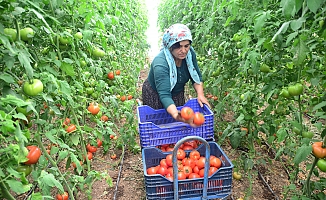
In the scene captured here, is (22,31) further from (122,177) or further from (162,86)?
(122,177)

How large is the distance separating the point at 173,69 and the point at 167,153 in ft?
Answer: 2.56

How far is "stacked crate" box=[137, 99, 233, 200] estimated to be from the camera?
2.08m

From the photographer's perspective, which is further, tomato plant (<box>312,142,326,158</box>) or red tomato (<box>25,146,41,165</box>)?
tomato plant (<box>312,142,326,158</box>)

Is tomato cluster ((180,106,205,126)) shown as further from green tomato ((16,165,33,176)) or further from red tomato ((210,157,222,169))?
green tomato ((16,165,33,176))

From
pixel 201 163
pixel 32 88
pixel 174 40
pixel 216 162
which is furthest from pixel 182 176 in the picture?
pixel 32 88

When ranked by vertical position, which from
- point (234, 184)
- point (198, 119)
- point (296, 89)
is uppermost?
point (296, 89)

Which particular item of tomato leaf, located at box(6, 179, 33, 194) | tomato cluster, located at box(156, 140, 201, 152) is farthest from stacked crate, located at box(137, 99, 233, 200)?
tomato leaf, located at box(6, 179, 33, 194)

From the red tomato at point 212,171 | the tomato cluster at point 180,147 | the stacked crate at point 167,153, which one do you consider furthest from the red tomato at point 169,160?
the red tomato at point 212,171

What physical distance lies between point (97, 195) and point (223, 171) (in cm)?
148

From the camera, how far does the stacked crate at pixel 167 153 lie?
2.08 metres

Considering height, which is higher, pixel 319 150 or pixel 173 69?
pixel 173 69

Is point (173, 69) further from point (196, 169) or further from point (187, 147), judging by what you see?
point (196, 169)

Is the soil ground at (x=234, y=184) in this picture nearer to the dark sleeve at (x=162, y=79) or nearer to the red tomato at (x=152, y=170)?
the red tomato at (x=152, y=170)

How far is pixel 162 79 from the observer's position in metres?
2.52
